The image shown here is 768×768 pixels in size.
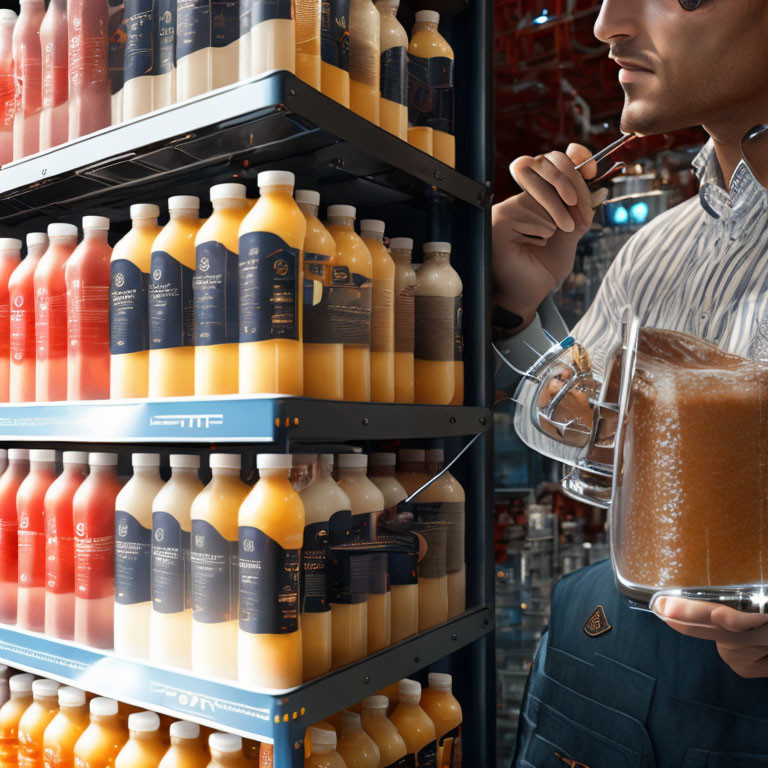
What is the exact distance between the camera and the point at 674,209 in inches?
65.7

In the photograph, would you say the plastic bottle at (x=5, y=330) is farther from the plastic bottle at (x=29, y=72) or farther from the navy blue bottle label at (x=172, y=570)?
the navy blue bottle label at (x=172, y=570)

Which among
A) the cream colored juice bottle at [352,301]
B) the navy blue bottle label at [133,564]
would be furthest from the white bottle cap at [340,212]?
the navy blue bottle label at [133,564]

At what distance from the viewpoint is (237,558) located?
1339 mm

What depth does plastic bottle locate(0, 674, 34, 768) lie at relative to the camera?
5.76ft

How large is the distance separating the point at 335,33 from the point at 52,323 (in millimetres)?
816

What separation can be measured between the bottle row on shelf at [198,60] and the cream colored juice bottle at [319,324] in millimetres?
271

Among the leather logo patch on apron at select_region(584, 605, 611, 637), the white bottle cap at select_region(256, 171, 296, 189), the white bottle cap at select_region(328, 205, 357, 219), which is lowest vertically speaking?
the leather logo patch on apron at select_region(584, 605, 611, 637)

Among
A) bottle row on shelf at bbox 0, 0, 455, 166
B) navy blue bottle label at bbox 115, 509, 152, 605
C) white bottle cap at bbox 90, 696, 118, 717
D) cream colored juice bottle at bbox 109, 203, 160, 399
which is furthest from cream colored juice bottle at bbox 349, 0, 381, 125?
white bottle cap at bbox 90, 696, 118, 717

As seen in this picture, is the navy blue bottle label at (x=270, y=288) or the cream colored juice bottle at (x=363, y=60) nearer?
the navy blue bottle label at (x=270, y=288)

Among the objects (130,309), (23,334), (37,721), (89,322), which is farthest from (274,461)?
(37,721)

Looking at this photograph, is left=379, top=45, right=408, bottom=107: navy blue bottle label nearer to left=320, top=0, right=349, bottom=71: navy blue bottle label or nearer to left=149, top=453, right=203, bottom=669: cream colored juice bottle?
left=320, top=0, right=349, bottom=71: navy blue bottle label

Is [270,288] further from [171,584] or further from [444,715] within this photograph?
[444,715]

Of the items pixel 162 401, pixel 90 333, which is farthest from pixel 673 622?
pixel 90 333

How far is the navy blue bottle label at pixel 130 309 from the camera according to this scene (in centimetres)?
150
